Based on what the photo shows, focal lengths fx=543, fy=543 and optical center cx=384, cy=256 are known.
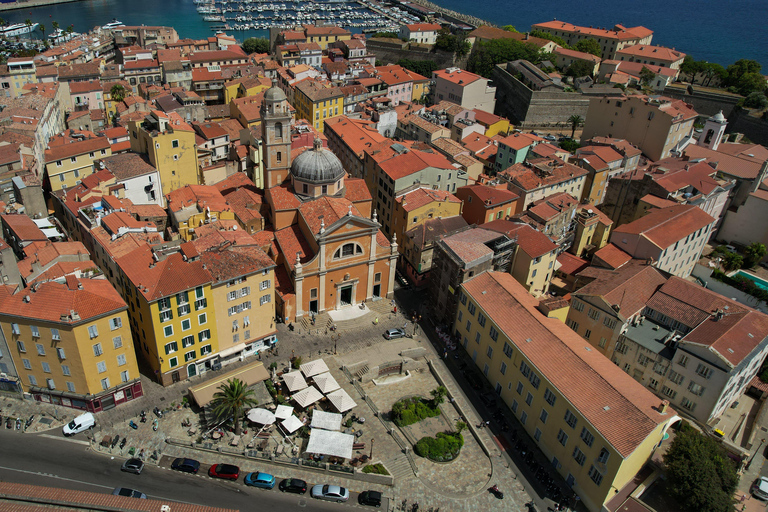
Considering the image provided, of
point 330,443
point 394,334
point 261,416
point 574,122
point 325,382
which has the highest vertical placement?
point 574,122

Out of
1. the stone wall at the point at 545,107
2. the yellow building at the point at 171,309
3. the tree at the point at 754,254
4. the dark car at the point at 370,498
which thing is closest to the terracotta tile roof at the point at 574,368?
the dark car at the point at 370,498

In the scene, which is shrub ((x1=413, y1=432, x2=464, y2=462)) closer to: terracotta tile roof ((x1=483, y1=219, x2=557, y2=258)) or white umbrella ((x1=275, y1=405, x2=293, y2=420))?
white umbrella ((x1=275, y1=405, x2=293, y2=420))

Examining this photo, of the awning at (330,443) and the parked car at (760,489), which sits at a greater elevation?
the awning at (330,443)

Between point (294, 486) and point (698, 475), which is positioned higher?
point (698, 475)

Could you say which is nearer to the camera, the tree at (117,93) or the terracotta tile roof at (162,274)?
the terracotta tile roof at (162,274)

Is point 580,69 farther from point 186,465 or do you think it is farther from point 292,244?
point 186,465

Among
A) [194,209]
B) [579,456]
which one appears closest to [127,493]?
[194,209]

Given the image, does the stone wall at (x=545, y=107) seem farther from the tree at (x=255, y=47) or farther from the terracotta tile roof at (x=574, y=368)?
the tree at (x=255, y=47)
